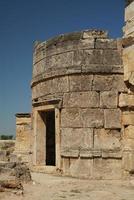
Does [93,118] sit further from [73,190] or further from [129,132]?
[73,190]

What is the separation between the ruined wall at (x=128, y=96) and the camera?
31.5 feet

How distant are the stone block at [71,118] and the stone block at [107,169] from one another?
46.7 inches

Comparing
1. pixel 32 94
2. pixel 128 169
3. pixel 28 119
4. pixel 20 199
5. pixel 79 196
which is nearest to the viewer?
pixel 20 199

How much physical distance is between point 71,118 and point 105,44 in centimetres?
227

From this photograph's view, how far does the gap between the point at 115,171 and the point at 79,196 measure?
8.68 feet

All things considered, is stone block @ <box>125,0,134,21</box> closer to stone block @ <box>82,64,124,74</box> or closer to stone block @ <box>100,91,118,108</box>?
stone block @ <box>82,64,124,74</box>

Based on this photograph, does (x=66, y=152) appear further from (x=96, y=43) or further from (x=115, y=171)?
(x=96, y=43)

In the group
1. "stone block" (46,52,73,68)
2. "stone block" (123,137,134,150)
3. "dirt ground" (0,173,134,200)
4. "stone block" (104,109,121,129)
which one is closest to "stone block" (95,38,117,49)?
"stone block" (46,52,73,68)

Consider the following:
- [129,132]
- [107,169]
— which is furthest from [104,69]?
[107,169]

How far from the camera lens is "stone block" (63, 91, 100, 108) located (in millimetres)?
10188

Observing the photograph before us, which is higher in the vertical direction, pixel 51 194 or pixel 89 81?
pixel 89 81

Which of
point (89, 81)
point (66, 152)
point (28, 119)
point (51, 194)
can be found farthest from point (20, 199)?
point (28, 119)

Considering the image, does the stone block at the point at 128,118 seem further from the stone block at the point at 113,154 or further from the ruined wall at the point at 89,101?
the stone block at the point at 113,154

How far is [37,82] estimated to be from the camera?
11.6 meters
